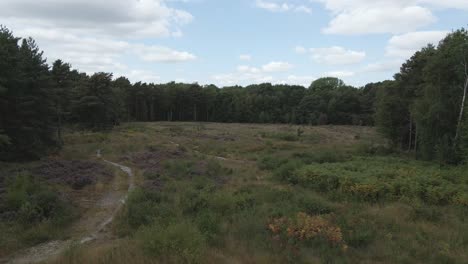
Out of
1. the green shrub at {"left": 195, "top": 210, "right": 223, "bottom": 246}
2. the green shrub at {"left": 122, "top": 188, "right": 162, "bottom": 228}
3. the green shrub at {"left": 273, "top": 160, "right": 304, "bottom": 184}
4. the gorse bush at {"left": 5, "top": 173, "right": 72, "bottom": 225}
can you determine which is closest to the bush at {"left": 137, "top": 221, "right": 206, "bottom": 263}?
the green shrub at {"left": 195, "top": 210, "right": 223, "bottom": 246}

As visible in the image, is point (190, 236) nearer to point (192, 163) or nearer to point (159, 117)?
point (192, 163)

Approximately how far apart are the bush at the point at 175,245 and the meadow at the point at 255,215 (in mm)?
29

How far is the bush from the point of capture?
8305mm

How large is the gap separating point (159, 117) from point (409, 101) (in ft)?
256

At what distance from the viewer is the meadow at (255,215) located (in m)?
9.50

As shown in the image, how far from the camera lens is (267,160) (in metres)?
32.4

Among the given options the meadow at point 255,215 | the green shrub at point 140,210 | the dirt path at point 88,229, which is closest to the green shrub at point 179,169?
the meadow at point 255,215

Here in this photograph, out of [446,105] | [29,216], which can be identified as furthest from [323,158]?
[29,216]

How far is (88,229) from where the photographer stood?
1414 cm

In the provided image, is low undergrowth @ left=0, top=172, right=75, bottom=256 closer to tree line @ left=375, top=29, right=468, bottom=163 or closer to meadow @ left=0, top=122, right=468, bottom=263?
meadow @ left=0, top=122, right=468, bottom=263

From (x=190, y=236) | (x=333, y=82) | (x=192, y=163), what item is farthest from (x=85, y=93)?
(x=333, y=82)

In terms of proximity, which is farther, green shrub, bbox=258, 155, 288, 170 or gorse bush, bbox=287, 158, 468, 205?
green shrub, bbox=258, 155, 288, 170

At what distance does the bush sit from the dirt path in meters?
3.50

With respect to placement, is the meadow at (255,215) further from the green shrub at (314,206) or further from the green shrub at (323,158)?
the green shrub at (323,158)
